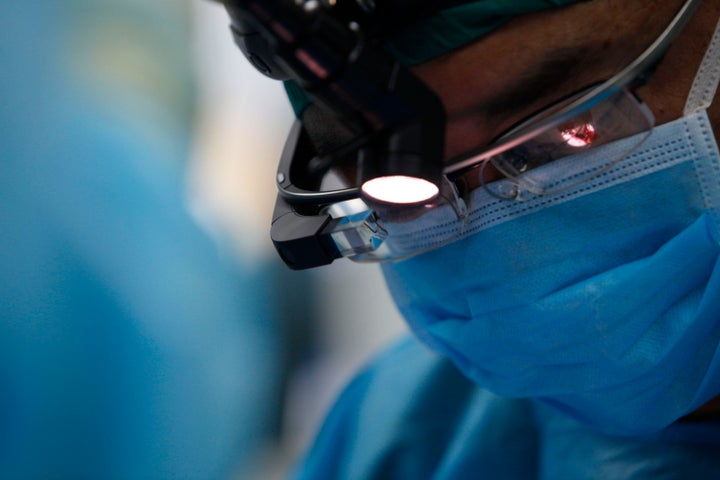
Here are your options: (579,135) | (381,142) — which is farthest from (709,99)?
(381,142)

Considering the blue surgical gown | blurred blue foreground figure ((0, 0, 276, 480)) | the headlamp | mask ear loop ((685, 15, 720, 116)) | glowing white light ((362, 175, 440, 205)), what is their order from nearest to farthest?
the headlamp → glowing white light ((362, 175, 440, 205)) → mask ear loop ((685, 15, 720, 116)) → the blue surgical gown → blurred blue foreground figure ((0, 0, 276, 480))

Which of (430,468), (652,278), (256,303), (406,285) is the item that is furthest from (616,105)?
(256,303)

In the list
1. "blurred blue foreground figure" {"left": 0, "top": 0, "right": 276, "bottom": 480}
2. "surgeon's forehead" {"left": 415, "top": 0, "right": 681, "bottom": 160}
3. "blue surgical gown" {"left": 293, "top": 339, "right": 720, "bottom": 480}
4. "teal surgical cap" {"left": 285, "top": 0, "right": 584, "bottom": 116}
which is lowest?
"blue surgical gown" {"left": 293, "top": 339, "right": 720, "bottom": 480}

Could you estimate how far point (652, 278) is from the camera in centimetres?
91

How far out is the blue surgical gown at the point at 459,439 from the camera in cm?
114

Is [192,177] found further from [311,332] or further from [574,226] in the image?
[574,226]

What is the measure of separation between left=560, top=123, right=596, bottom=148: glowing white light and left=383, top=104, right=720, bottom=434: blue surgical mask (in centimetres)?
2

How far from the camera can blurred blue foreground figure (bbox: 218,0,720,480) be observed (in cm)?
82

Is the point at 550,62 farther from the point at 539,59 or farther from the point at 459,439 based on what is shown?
the point at 459,439

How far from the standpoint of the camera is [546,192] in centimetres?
93

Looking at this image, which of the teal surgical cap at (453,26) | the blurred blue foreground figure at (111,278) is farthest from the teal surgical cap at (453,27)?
the blurred blue foreground figure at (111,278)

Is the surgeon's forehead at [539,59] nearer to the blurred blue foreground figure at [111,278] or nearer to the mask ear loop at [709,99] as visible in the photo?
the mask ear loop at [709,99]

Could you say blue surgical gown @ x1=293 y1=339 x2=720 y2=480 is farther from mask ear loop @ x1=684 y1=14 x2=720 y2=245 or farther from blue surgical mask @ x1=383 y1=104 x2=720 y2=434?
mask ear loop @ x1=684 y1=14 x2=720 y2=245

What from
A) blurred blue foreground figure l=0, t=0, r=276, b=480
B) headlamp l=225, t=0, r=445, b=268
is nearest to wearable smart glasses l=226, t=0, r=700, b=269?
headlamp l=225, t=0, r=445, b=268
